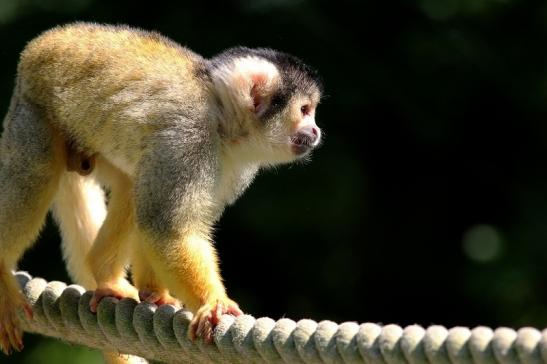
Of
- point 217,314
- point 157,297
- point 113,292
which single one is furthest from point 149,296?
point 217,314

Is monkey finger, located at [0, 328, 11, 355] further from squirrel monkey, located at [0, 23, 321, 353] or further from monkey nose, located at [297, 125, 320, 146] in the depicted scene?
monkey nose, located at [297, 125, 320, 146]

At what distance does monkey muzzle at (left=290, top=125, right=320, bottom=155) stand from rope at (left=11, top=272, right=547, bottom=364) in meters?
1.27

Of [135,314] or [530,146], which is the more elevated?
[530,146]

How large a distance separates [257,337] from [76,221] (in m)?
2.11

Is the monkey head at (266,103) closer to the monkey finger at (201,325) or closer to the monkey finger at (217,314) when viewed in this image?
the monkey finger at (217,314)

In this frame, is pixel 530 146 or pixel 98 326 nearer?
pixel 98 326

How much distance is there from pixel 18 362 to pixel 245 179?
446cm

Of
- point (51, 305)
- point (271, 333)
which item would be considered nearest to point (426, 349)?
point (271, 333)

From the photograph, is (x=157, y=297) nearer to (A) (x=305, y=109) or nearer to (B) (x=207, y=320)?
(B) (x=207, y=320)

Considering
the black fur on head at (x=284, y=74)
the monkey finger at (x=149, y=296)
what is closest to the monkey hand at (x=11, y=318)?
the monkey finger at (x=149, y=296)

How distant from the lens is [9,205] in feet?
16.7

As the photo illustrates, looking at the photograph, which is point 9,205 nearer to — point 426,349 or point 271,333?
point 271,333

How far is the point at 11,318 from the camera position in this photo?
5148 mm

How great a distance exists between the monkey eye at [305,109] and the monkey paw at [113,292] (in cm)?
132
